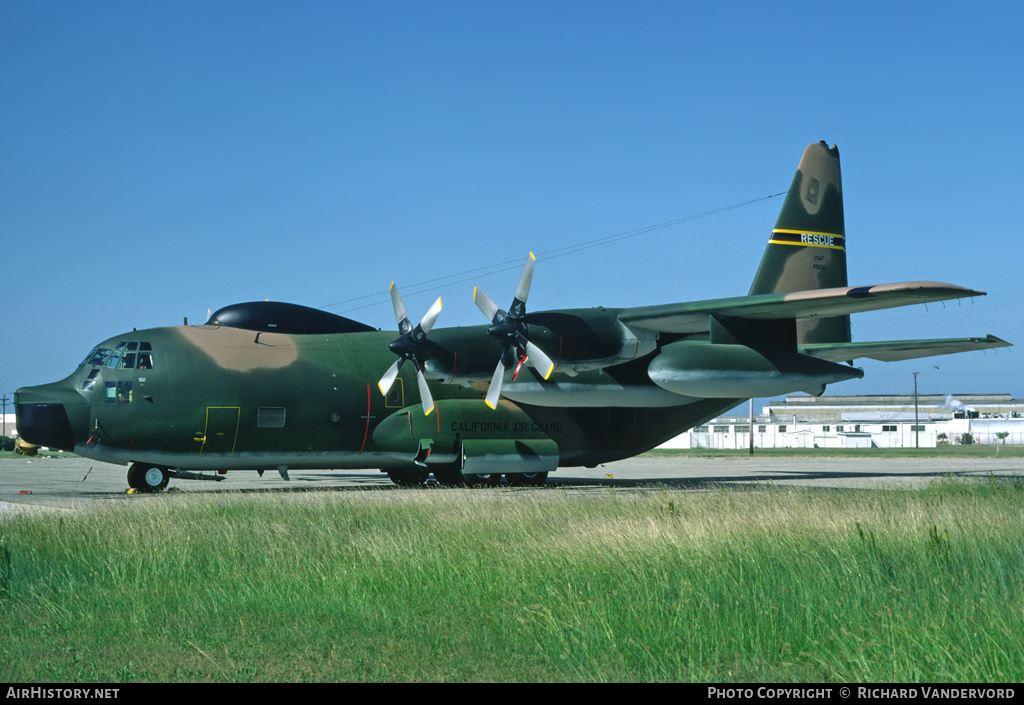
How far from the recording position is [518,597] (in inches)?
352

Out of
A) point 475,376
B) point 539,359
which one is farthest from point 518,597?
point 475,376

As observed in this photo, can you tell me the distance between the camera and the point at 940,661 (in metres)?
6.30

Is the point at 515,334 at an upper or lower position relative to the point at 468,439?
upper

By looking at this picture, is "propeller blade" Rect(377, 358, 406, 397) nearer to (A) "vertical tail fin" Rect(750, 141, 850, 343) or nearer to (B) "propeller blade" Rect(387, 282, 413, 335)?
(B) "propeller blade" Rect(387, 282, 413, 335)

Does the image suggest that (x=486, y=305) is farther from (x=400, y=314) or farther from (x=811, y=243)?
(x=811, y=243)

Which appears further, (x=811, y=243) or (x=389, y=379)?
(x=811, y=243)

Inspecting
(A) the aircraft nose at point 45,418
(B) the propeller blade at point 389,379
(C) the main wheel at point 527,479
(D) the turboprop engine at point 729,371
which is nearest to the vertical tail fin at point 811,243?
(D) the turboprop engine at point 729,371

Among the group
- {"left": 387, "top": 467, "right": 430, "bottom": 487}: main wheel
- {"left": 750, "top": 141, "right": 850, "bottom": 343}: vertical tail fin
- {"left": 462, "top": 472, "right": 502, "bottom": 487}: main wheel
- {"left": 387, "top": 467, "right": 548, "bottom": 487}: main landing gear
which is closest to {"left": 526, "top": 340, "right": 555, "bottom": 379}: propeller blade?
{"left": 387, "top": 467, "right": 548, "bottom": 487}: main landing gear

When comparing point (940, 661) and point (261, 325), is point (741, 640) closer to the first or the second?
point (940, 661)

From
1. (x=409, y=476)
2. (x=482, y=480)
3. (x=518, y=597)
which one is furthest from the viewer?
(x=409, y=476)

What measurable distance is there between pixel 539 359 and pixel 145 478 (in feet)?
35.9

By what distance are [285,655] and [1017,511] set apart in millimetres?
12845

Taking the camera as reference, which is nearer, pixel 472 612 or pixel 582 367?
pixel 472 612
